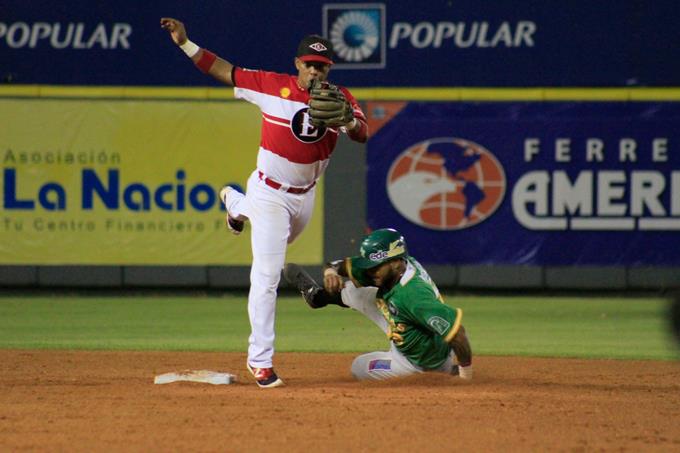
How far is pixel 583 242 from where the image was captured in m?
13.0

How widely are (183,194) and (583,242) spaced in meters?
4.53

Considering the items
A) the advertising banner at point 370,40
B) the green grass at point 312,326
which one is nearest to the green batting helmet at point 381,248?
the green grass at point 312,326

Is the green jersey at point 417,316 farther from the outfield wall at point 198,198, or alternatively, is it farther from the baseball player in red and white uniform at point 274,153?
the outfield wall at point 198,198

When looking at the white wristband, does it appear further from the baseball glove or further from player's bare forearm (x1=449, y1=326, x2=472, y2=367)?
player's bare forearm (x1=449, y1=326, x2=472, y2=367)

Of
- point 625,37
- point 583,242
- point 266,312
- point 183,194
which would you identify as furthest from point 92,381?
point 625,37

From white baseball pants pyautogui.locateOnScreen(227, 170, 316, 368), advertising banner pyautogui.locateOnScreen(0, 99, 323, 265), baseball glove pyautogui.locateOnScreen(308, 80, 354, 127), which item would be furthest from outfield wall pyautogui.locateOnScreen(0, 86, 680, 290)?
baseball glove pyautogui.locateOnScreen(308, 80, 354, 127)

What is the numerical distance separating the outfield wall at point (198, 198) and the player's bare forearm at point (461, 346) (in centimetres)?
664

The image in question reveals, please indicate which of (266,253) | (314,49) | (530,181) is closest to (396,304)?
(266,253)

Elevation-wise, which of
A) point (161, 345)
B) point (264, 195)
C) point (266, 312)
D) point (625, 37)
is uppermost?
point (625, 37)

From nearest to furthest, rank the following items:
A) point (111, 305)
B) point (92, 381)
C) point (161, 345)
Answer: point (92, 381), point (161, 345), point (111, 305)

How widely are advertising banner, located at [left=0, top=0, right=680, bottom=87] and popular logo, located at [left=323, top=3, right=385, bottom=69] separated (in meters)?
0.01

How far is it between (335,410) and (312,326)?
4982mm

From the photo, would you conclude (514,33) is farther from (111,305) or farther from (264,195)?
(264,195)

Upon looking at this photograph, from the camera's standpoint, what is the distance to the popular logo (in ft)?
44.1
